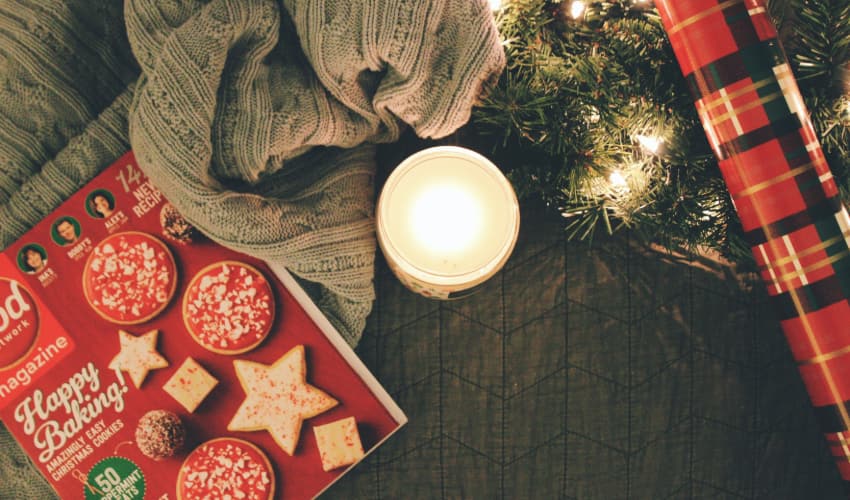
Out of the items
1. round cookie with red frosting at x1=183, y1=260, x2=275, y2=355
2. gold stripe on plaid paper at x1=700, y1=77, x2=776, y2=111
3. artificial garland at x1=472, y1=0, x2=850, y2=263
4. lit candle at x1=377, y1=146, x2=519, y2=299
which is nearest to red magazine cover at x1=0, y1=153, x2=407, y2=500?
round cookie with red frosting at x1=183, y1=260, x2=275, y2=355

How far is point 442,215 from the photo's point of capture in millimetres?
636

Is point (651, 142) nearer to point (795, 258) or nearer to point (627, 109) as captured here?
point (627, 109)

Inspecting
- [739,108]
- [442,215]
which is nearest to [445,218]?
[442,215]

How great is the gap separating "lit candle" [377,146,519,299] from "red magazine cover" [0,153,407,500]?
14 centimetres

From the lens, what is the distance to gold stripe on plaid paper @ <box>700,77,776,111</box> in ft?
1.60

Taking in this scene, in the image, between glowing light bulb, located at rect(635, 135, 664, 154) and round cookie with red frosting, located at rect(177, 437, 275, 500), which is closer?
glowing light bulb, located at rect(635, 135, 664, 154)

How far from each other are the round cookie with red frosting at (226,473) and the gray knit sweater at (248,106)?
0.56 ft

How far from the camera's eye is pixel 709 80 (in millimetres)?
497

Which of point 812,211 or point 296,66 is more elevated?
point 296,66

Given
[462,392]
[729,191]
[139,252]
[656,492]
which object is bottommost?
[656,492]

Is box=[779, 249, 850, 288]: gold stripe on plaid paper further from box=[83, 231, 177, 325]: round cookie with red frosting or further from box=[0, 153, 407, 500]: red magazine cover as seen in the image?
box=[83, 231, 177, 325]: round cookie with red frosting

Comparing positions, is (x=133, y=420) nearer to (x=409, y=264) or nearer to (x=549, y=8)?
(x=409, y=264)

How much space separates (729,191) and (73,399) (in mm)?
711

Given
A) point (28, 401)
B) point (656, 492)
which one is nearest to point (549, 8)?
point (656, 492)
